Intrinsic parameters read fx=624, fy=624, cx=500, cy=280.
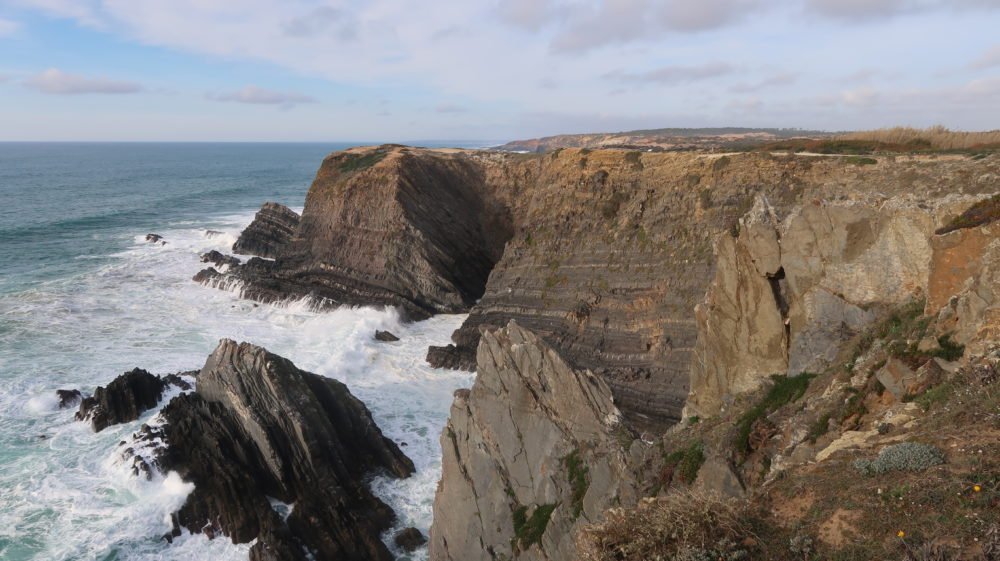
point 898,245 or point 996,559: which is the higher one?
point 898,245

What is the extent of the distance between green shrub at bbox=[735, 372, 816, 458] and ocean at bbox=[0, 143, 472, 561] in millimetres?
11645

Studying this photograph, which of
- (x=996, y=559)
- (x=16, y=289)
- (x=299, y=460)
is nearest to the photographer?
(x=996, y=559)

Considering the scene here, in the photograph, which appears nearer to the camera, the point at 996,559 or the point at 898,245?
the point at 996,559

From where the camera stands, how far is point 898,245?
11836 millimetres

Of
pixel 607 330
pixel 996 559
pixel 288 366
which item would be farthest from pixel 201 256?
pixel 996 559

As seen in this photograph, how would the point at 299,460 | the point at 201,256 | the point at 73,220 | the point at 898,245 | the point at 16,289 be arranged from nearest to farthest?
the point at 898,245
the point at 299,460
the point at 16,289
the point at 201,256
the point at 73,220

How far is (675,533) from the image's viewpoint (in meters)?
7.13

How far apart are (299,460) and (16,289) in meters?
34.4

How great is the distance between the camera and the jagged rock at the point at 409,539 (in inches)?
752

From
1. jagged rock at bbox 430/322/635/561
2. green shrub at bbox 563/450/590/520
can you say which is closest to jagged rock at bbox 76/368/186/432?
jagged rock at bbox 430/322/635/561

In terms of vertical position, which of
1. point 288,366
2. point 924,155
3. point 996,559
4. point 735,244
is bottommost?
point 288,366

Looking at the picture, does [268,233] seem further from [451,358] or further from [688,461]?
[688,461]

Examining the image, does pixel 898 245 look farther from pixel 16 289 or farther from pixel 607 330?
pixel 16 289

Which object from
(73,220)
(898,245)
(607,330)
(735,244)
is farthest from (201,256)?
(898,245)
